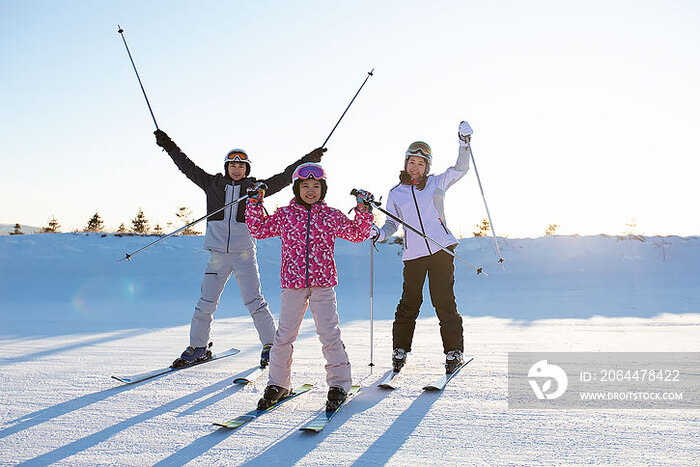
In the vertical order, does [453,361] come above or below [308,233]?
below

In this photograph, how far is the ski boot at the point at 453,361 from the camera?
12.8ft

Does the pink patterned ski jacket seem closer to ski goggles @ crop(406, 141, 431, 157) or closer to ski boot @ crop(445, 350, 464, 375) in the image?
ski goggles @ crop(406, 141, 431, 157)

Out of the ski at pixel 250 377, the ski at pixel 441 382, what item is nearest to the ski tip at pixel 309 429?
the ski at pixel 441 382

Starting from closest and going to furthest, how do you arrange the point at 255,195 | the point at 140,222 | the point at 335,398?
the point at 335,398 < the point at 255,195 < the point at 140,222

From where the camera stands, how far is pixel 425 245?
414 centimetres

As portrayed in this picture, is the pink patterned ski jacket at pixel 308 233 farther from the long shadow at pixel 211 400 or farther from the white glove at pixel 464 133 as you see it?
the white glove at pixel 464 133

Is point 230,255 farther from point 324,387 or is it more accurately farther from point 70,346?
point 70,346

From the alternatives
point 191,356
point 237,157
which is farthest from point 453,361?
point 237,157

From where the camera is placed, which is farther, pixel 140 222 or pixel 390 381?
pixel 140 222

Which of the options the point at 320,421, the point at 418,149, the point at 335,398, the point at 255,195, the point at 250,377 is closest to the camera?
the point at 320,421

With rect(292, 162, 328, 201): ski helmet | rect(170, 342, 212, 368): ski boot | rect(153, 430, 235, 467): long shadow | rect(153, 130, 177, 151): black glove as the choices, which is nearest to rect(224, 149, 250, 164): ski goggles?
rect(153, 130, 177, 151): black glove

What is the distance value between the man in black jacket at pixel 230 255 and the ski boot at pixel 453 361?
1556 mm

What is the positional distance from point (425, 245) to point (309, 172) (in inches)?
51.3

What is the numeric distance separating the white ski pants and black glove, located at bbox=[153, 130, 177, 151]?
1.22 metres
